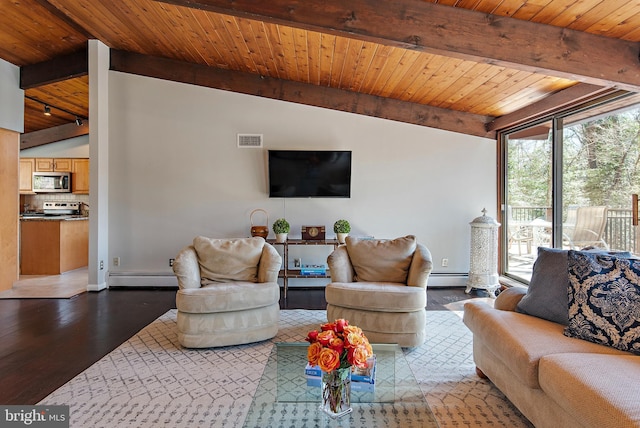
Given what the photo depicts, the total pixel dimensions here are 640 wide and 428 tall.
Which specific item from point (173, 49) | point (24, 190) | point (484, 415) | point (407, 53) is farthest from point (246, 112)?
point (24, 190)

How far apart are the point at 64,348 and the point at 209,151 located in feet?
9.87

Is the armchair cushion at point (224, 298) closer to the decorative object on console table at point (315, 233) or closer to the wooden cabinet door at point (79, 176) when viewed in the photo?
the decorative object on console table at point (315, 233)

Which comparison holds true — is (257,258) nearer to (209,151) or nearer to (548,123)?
(209,151)

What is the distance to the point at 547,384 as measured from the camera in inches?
64.7

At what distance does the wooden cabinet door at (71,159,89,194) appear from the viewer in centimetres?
738

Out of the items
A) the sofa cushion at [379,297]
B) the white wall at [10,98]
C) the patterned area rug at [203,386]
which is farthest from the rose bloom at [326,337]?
the white wall at [10,98]

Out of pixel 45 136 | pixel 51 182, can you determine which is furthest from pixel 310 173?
pixel 45 136

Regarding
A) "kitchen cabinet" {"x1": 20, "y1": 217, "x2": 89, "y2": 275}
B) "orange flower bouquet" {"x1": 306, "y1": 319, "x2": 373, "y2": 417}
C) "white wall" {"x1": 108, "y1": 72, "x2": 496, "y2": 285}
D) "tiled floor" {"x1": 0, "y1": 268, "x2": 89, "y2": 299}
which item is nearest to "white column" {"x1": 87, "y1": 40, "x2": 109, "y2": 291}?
"white wall" {"x1": 108, "y1": 72, "x2": 496, "y2": 285}

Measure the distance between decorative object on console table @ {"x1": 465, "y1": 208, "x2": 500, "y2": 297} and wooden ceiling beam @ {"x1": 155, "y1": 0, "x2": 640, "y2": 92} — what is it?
235 cm

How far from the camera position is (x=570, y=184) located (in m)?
3.90

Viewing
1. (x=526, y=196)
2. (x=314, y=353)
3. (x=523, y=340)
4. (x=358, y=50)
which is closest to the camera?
(x=314, y=353)

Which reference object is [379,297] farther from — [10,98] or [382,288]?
[10,98]

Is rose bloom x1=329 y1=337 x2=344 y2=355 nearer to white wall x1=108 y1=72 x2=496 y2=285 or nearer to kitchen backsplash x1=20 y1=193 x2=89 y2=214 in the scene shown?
white wall x1=108 y1=72 x2=496 y2=285

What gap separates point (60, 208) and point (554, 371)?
8.80 metres
